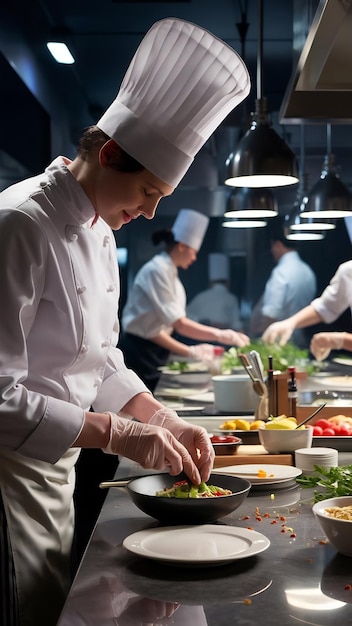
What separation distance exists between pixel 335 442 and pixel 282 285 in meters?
5.63

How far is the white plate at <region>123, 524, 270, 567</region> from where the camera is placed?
131 centimetres

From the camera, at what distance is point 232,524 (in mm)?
1616

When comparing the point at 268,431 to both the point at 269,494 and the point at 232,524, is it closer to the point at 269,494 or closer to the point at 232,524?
the point at 269,494

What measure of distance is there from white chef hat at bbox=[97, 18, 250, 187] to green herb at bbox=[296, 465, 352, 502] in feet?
2.47

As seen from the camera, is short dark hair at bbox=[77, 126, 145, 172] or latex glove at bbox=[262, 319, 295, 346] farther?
latex glove at bbox=[262, 319, 295, 346]

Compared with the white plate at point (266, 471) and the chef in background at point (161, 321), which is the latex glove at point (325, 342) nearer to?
the chef in background at point (161, 321)

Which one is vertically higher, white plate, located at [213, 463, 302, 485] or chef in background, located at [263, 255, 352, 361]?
chef in background, located at [263, 255, 352, 361]

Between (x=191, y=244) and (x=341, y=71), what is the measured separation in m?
4.52

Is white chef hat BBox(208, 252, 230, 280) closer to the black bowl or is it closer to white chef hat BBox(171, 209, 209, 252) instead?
white chef hat BBox(171, 209, 209, 252)

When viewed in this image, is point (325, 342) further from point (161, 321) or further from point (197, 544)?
point (197, 544)

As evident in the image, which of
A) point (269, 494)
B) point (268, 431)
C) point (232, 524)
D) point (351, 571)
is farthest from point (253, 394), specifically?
point (351, 571)

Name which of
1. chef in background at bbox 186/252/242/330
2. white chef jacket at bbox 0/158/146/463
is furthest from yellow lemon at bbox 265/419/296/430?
chef in background at bbox 186/252/242/330

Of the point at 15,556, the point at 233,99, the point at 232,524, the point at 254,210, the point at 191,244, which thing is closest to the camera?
the point at 232,524

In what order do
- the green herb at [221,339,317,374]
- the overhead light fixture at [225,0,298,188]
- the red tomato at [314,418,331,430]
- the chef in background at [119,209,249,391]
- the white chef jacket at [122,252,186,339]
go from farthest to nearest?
the white chef jacket at [122,252,186,339]
the chef in background at [119,209,249,391]
the green herb at [221,339,317,374]
the overhead light fixture at [225,0,298,188]
the red tomato at [314,418,331,430]
